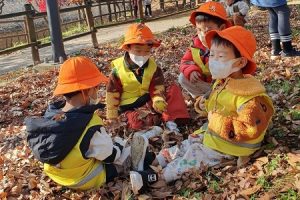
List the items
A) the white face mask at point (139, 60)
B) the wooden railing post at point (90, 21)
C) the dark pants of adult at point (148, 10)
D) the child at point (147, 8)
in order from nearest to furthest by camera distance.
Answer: the white face mask at point (139, 60) < the wooden railing post at point (90, 21) < the child at point (147, 8) < the dark pants of adult at point (148, 10)

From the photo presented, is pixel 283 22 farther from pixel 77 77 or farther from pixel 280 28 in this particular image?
pixel 77 77

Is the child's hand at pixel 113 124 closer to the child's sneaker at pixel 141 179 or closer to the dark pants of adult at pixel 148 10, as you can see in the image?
the child's sneaker at pixel 141 179

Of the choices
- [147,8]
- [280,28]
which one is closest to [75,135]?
[280,28]

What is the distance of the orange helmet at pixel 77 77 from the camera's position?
125 inches

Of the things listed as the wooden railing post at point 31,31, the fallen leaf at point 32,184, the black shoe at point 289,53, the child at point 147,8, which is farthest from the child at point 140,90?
the child at point 147,8

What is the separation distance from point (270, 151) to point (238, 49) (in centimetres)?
84

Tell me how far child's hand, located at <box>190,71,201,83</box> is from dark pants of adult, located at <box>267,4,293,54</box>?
7.45 feet

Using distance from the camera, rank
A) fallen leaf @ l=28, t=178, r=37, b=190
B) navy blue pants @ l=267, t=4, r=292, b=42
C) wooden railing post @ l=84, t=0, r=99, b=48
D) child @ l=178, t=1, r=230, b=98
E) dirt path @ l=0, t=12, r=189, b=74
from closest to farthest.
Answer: fallen leaf @ l=28, t=178, r=37, b=190 → child @ l=178, t=1, r=230, b=98 → navy blue pants @ l=267, t=4, r=292, b=42 → wooden railing post @ l=84, t=0, r=99, b=48 → dirt path @ l=0, t=12, r=189, b=74

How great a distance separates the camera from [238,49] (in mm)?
3084

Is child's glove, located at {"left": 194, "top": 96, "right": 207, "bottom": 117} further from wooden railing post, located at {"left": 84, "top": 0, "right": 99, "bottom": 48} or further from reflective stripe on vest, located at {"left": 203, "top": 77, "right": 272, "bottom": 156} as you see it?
wooden railing post, located at {"left": 84, "top": 0, "right": 99, "bottom": 48}

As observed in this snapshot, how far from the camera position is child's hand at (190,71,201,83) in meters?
4.35

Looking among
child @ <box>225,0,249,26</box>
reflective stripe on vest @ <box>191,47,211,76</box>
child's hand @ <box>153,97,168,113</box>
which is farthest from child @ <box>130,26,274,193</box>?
child @ <box>225,0,249,26</box>

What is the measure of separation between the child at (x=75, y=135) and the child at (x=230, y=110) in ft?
1.07

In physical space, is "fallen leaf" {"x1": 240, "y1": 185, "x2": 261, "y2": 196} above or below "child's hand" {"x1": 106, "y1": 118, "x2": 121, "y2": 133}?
below
